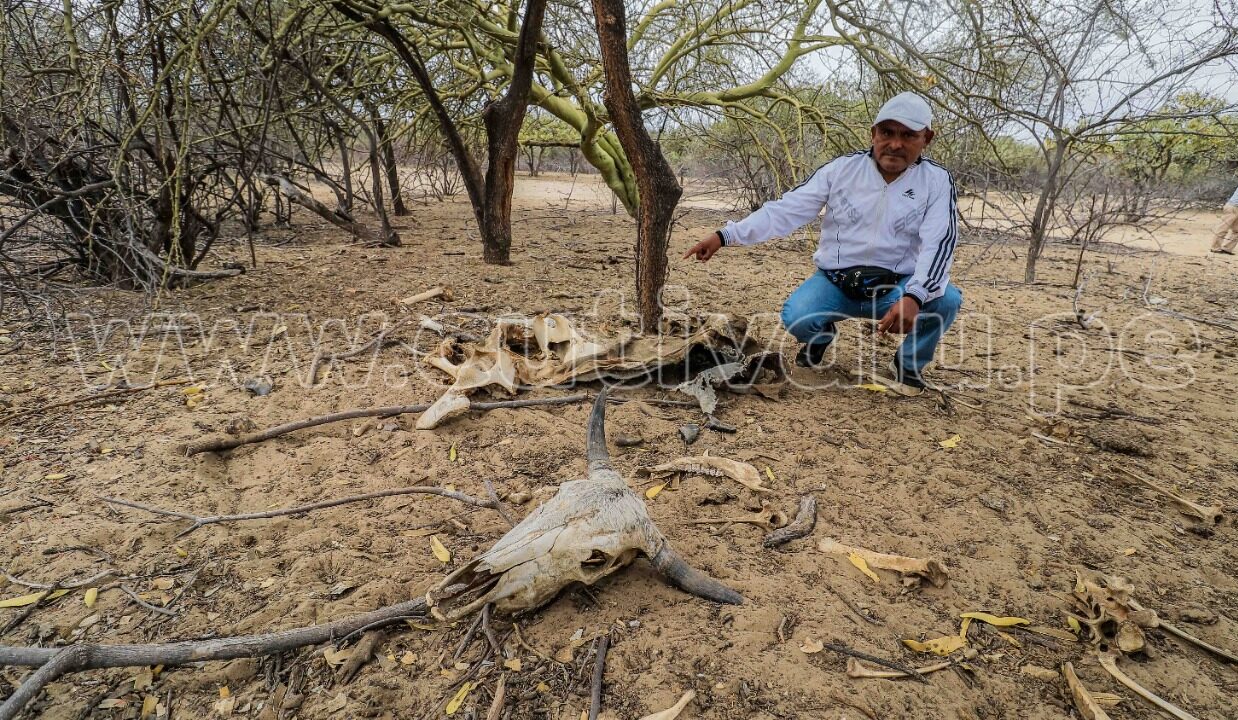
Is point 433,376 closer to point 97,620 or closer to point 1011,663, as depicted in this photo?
point 97,620

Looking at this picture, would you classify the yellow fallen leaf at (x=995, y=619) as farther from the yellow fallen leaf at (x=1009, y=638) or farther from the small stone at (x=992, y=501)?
the small stone at (x=992, y=501)

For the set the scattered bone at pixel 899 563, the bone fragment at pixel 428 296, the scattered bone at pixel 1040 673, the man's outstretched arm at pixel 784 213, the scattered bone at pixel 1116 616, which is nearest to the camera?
the scattered bone at pixel 1040 673

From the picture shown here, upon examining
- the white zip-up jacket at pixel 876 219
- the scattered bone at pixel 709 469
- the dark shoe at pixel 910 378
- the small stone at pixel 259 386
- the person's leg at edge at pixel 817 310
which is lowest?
the scattered bone at pixel 709 469

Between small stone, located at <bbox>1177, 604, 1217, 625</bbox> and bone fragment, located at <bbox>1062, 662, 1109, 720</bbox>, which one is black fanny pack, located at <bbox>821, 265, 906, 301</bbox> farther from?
bone fragment, located at <bbox>1062, 662, 1109, 720</bbox>

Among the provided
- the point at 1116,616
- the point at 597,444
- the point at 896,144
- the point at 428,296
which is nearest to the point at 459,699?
the point at 597,444

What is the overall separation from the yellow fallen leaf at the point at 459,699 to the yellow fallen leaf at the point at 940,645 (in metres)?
1.17

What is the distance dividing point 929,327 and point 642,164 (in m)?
1.73

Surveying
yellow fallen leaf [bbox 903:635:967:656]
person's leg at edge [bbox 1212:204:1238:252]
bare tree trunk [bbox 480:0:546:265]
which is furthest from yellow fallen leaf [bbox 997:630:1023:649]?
person's leg at edge [bbox 1212:204:1238:252]

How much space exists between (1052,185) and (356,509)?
614 cm

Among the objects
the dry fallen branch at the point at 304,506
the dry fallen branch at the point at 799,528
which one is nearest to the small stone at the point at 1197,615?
the dry fallen branch at the point at 799,528

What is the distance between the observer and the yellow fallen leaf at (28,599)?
70.7 inches

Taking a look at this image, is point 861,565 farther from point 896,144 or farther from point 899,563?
point 896,144

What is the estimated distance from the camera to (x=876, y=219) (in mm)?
3080

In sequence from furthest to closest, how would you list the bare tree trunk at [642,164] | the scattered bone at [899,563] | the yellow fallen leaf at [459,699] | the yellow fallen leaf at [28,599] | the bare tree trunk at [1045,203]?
the bare tree trunk at [1045,203], the bare tree trunk at [642,164], the scattered bone at [899,563], the yellow fallen leaf at [28,599], the yellow fallen leaf at [459,699]
